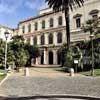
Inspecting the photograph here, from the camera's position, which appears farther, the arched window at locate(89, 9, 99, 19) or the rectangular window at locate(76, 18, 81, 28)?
the rectangular window at locate(76, 18, 81, 28)

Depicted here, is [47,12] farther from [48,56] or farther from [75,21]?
[75,21]

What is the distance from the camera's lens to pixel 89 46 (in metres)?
41.0

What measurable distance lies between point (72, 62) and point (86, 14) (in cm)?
1524

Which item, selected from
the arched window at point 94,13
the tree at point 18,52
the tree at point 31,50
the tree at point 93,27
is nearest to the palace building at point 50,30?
the arched window at point 94,13

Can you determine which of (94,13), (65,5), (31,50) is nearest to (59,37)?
(31,50)

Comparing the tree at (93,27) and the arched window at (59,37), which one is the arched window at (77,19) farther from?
the tree at (93,27)

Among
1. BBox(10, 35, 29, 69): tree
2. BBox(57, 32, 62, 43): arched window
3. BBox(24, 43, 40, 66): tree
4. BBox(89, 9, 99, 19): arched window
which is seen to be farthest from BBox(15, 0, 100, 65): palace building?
BBox(10, 35, 29, 69): tree

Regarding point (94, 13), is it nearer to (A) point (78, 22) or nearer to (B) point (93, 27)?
(A) point (78, 22)

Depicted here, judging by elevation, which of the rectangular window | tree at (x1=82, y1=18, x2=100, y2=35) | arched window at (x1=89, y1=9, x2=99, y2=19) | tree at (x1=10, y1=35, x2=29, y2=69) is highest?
arched window at (x1=89, y1=9, x2=99, y2=19)

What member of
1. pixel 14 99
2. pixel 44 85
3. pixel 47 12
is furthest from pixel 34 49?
pixel 14 99

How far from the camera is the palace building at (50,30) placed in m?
53.7

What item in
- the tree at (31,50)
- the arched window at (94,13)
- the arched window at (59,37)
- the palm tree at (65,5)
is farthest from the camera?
the arched window at (59,37)

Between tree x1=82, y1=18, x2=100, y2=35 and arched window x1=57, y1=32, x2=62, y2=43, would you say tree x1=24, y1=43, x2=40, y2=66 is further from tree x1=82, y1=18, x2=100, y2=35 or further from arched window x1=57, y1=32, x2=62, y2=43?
tree x1=82, y1=18, x2=100, y2=35

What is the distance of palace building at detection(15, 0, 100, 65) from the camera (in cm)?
5372
